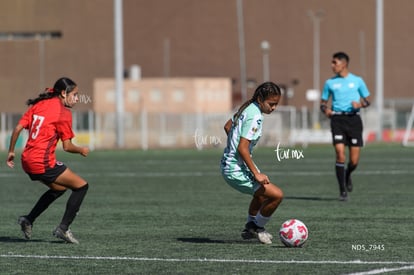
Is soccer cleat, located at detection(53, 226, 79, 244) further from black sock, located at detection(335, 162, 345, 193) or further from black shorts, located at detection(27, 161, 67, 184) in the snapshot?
black sock, located at detection(335, 162, 345, 193)

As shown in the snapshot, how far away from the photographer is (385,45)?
75312 mm

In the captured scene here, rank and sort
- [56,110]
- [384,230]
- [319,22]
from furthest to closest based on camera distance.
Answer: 1. [319,22]
2. [384,230]
3. [56,110]

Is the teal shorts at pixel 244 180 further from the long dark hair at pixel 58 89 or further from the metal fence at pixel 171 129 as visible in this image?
the metal fence at pixel 171 129

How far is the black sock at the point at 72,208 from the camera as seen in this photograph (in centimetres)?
1197

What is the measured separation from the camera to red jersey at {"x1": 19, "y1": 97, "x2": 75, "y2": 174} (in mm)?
11836

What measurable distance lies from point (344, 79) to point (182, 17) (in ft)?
189

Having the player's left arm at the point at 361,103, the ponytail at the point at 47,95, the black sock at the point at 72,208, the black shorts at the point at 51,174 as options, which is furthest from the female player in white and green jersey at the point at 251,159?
the player's left arm at the point at 361,103

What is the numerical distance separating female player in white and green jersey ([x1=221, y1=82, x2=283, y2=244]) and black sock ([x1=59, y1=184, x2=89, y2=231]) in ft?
5.21

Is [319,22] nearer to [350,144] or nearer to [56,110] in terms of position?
[350,144]

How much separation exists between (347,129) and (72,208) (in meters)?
7.52

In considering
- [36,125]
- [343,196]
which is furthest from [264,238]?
[343,196]

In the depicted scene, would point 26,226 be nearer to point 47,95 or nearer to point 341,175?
point 47,95

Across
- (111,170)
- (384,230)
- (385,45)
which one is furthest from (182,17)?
(384,230)

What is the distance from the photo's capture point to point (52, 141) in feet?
38.9
